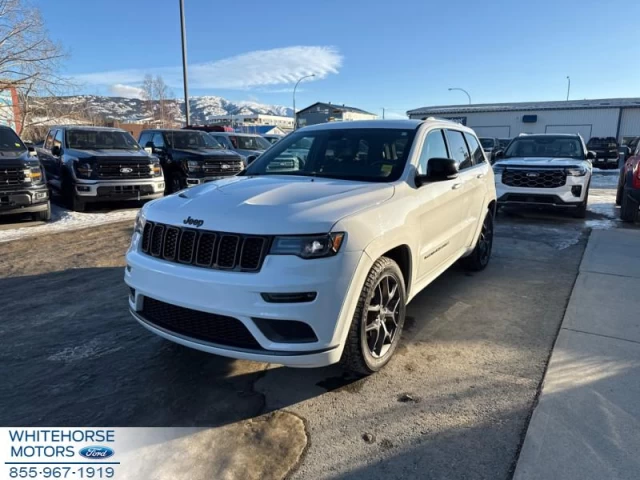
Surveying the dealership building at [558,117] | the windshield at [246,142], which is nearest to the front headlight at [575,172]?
the windshield at [246,142]

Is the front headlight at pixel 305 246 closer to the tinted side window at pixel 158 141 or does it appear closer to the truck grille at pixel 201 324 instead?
the truck grille at pixel 201 324

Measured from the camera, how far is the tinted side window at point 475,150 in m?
5.45

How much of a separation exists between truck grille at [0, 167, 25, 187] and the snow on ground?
32.4 inches

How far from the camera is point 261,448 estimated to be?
2.47 metres

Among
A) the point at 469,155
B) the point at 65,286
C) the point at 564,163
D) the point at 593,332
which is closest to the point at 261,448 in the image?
the point at 593,332

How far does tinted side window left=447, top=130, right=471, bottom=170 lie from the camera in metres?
4.75

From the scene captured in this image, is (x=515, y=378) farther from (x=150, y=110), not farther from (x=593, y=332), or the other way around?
(x=150, y=110)

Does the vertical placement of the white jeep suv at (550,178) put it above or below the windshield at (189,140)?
below

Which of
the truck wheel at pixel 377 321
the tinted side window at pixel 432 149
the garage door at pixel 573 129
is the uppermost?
the garage door at pixel 573 129

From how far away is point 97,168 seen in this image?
9461mm

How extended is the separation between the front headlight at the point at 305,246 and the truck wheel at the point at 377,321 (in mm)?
418

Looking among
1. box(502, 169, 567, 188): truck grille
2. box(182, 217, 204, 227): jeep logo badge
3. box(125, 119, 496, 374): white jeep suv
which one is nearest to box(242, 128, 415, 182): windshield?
box(125, 119, 496, 374): white jeep suv

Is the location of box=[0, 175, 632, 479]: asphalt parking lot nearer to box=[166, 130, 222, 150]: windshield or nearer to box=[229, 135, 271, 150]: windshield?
box=[166, 130, 222, 150]: windshield

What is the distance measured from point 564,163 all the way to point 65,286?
358 inches
